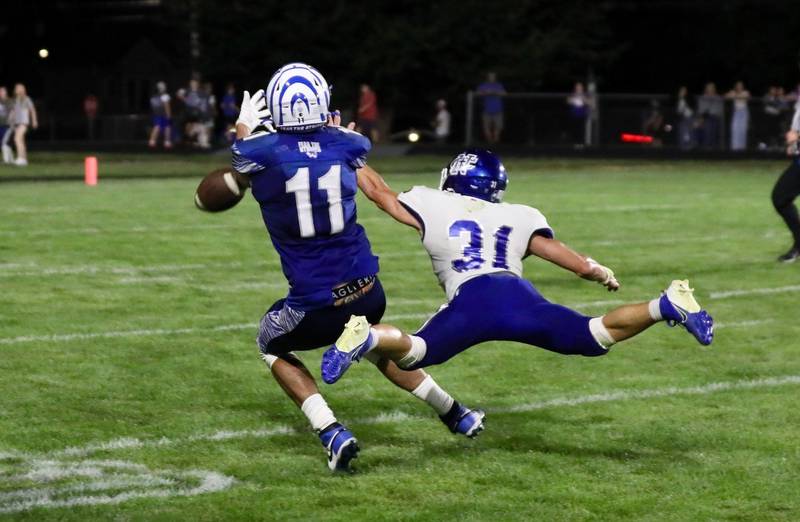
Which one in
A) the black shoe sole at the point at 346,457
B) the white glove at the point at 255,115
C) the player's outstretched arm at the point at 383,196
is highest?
the white glove at the point at 255,115

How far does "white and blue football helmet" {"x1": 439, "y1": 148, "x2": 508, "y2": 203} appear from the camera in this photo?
6.66 m

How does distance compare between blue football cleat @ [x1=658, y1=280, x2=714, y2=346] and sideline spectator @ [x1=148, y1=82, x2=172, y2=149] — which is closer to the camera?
blue football cleat @ [x1=658, y1=280, x2=714, y2=346]

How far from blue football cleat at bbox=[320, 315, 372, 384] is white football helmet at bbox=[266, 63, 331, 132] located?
0.83 metres

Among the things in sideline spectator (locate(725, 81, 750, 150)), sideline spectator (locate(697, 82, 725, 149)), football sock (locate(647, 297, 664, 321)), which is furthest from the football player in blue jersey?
sideline spectator (locate(697, 82, 725, 149))

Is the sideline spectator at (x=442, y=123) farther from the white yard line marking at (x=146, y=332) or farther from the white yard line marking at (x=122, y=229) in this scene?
the white yard line marking at (x=146, y=332)

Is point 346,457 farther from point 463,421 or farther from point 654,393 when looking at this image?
point 654,393

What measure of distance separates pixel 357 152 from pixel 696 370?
120 inches

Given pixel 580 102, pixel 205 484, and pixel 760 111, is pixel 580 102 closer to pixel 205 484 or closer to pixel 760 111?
pixel 760 111

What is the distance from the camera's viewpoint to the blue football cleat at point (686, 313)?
611 centimetres

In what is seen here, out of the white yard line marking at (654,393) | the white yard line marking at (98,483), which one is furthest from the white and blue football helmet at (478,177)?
the white yard line marking at (98,483)

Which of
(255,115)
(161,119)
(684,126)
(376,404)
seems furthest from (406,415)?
(161,119)

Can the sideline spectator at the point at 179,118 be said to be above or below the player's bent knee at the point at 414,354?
below

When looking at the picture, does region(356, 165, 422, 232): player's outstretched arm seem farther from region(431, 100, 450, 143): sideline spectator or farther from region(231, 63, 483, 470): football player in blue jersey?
region(431, 100, 450, 143): sideline spectator

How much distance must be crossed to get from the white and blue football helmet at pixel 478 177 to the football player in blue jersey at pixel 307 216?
479mm
